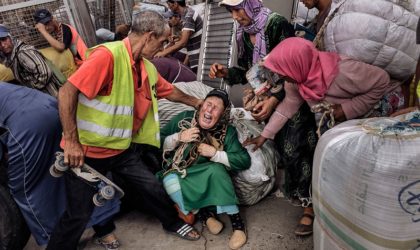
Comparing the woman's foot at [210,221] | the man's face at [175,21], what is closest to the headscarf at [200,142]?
the woman's foot at [210,221]

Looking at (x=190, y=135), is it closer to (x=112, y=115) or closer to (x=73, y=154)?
(x=112, y=115)

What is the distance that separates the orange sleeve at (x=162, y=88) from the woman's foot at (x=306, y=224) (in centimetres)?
133

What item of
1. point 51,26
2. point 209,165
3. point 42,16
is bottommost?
point 209,165

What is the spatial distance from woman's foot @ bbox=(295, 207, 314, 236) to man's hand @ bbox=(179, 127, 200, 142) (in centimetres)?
95

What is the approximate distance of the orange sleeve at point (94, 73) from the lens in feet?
6.36

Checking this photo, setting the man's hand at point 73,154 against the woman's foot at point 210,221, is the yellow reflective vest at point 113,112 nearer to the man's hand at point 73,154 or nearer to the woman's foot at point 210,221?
the man's hand at point 73,154

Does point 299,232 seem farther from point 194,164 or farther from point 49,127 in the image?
point 49,127

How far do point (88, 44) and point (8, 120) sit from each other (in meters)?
2.60

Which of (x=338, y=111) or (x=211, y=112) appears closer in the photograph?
(x=338, y=111)

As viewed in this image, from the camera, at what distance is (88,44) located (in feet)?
15.3

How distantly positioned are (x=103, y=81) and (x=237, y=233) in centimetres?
139

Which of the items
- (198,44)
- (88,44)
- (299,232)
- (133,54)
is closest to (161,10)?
(133,54)

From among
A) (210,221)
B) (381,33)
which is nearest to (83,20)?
(210,221)

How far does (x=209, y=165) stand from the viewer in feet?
8.45
